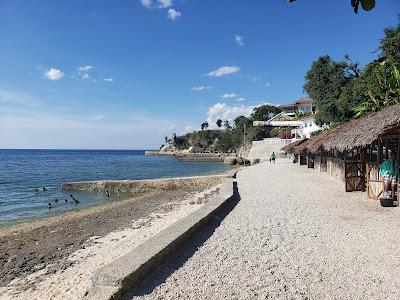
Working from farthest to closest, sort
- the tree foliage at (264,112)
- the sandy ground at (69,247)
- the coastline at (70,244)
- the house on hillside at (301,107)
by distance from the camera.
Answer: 1. the tree foliage at (264,112)
2. the house on hillside at (301,107)
3. the coastline at (70,244)
4. the sandy ground at (69,247)

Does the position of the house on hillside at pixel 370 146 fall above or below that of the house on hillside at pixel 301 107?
below

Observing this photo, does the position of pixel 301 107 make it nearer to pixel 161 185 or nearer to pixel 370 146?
pixel 161 185

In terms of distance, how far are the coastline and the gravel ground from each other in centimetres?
187

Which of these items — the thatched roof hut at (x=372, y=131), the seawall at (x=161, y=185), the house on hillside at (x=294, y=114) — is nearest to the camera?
the thatched roof hut at (x=372, y=131)

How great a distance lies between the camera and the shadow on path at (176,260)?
5.56 meters

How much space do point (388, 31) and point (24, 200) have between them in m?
26.5

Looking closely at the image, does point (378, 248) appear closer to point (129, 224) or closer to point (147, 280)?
point (147, 280)

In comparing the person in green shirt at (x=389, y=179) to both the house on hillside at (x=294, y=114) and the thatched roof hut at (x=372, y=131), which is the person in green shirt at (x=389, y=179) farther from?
the house on hillside at (x=294, y=114)

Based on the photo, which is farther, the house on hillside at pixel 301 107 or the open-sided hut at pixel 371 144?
the house on hillside at pixel 301 107

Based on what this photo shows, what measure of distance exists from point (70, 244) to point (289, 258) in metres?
6.77

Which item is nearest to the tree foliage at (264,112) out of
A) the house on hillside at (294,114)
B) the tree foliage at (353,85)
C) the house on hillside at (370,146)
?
the house on hillside at (294,114)

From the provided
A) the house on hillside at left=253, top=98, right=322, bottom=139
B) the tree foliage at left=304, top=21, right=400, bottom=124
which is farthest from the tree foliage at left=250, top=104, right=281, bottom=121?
the tree foliage at left=304, top=21, right=400, bottom=124

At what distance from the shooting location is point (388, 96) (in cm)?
1983

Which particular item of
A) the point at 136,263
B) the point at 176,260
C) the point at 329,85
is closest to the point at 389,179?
the point at 176,260
